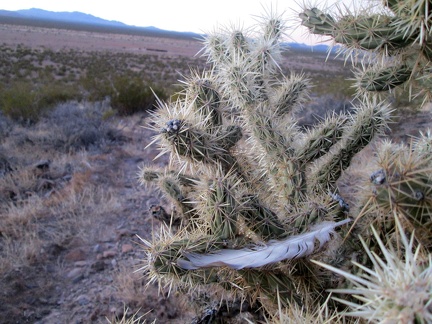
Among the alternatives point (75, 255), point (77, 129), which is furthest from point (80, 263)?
point (77, 129)

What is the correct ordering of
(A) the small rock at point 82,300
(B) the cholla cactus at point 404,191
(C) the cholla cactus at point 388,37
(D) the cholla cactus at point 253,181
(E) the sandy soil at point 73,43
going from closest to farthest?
(B) the cholla cactus at point 404,191, (D) the cholla cactus at point 253,181, (C) the cholla cactus at point 388,37, (A) the small rock at point 82,300, (E) the sandy soil at point 73,43

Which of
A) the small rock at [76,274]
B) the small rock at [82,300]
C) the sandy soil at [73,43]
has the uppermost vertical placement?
the sandy soil at [73,43]

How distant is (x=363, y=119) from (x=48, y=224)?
3993 millimetres

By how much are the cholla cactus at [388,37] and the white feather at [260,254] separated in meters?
1.18

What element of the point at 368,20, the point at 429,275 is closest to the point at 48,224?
the point at 368,20

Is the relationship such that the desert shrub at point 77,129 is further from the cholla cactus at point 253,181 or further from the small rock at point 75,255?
the cholla cactus at point 253,181

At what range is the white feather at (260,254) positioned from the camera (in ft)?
5.60

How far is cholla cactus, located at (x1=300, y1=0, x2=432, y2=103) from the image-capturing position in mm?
2068

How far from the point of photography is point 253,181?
9.00 ft

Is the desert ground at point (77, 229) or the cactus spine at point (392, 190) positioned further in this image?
the desert ground at point (77, 229)

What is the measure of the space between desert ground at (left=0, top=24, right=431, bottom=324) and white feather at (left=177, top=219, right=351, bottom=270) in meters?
0.48

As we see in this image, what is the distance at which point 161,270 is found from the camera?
1.77 meters

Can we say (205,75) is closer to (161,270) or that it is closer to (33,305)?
(161,270)

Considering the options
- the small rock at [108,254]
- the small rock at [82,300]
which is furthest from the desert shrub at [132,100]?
the small rock at [82,300]
